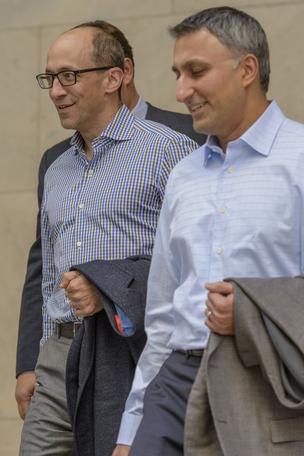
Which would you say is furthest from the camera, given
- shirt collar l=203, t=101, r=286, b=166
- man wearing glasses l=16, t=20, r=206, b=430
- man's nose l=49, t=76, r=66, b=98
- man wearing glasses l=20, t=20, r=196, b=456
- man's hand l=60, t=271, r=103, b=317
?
man wearing glasses l=16, t=20, r=206, b=430

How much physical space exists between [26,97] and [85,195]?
174 centimetres

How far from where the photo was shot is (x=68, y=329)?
13.9 feet

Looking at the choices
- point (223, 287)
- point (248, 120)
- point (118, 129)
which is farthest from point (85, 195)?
point (223, 287)

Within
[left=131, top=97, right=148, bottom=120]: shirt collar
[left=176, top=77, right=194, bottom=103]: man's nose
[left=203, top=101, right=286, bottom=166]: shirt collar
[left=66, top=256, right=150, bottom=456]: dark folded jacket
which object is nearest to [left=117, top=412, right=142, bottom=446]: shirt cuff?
[left=66, top=256, right=150, bottom=456]: dark folded jacket

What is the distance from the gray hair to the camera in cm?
356

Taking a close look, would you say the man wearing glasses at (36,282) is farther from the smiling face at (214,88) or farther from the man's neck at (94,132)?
the smiling face at (214,88)

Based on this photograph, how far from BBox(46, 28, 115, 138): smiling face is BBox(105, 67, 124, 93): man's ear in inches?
0.5

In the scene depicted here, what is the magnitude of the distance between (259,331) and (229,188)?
1.50 feet

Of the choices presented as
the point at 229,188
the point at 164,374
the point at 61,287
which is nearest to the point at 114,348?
the point at 61,287

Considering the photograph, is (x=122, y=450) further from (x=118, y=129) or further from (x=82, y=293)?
(x=118, y=129)

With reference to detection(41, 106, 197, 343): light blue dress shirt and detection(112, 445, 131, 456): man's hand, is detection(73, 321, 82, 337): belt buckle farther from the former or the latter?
detection(112, 445, 131, 456): man's hand

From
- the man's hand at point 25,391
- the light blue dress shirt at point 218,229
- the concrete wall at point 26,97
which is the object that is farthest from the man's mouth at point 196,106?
the concrete wall at point 26,97

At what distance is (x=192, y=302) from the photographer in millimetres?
3412

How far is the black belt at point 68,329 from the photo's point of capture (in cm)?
418
